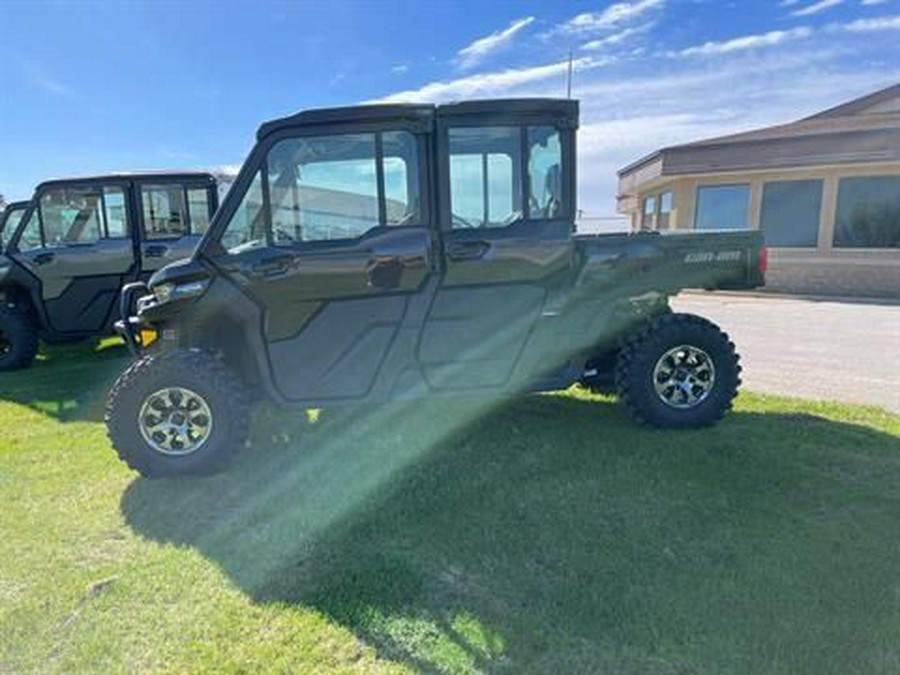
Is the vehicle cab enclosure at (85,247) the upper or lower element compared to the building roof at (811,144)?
lower

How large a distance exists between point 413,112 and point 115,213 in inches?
208

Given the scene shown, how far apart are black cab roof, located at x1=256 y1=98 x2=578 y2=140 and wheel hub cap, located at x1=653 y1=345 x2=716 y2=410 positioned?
2.03m

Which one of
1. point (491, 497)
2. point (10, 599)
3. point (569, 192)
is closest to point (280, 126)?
point (569, 192)

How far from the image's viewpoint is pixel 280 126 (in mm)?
3877

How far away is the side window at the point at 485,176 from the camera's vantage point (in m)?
4.06

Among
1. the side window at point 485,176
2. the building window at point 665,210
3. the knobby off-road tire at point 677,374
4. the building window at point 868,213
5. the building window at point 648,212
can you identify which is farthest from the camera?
the building window at point 648,212

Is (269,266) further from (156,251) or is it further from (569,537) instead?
(156,251)

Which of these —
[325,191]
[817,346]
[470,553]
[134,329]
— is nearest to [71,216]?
[134,329]

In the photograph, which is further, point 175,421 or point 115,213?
point 115,213

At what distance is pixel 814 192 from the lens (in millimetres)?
15133

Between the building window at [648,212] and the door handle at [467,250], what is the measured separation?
1685cm

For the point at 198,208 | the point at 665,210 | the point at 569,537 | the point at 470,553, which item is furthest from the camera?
the point at 665,210

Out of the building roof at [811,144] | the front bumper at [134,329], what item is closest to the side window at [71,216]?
the front bumper at [134,329]

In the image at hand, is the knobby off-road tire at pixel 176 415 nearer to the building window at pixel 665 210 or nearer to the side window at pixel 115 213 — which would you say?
the side window at pixel 115 213
